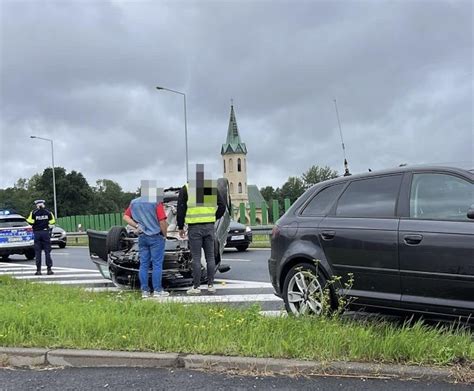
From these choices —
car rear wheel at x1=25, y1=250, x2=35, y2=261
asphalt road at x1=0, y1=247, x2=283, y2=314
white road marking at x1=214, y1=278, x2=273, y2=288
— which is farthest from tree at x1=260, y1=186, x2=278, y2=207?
white road marking at x1=214, y1=278, x2=273, y2=288

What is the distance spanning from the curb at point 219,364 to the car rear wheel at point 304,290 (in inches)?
54.4

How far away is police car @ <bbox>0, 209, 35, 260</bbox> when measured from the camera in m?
18.7

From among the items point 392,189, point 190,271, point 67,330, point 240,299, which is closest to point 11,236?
point 190,271

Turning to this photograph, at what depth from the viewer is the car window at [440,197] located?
16.6 ft

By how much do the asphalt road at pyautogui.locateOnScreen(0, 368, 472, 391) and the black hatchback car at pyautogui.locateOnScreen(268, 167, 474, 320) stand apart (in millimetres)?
1153

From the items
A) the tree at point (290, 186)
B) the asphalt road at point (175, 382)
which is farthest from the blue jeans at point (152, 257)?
the tree at point (290, 186)

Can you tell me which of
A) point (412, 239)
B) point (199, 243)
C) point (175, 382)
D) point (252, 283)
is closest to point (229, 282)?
point (252, 283)

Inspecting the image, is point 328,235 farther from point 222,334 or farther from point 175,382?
point 175,382

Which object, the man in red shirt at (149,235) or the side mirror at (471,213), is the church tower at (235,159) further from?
the side mirror at (471,213)

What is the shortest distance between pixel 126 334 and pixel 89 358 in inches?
18.7

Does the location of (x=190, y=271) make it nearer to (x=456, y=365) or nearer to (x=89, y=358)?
(x=89, y=358)

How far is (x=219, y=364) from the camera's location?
4.62m

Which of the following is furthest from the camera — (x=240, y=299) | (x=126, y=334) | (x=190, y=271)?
(x=190, y=271)

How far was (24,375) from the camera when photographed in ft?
15.4
